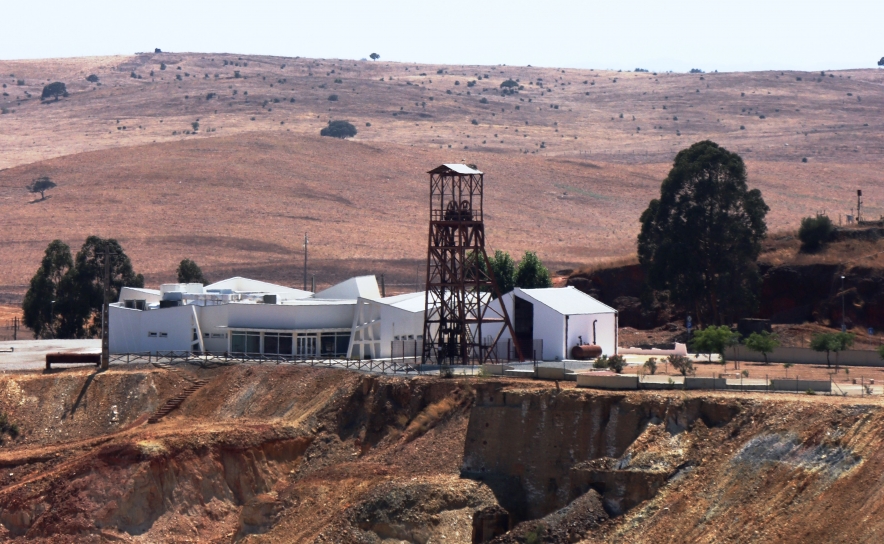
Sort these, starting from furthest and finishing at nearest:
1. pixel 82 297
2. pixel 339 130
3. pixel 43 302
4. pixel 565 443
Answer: pixel 339 130
pixel 43 302
pixel 82 297
pixel 565 443

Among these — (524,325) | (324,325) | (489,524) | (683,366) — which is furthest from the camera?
(324,325)

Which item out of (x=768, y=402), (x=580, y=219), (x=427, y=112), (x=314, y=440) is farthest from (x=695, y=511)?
(x=427, y=112)

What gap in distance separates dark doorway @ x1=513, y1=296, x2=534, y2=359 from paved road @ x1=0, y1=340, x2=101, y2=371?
71.8 ft

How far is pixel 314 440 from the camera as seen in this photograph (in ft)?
181

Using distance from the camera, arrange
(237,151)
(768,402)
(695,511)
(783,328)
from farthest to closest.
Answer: (237,151)
(783,328)
(768,402)
(695,511)

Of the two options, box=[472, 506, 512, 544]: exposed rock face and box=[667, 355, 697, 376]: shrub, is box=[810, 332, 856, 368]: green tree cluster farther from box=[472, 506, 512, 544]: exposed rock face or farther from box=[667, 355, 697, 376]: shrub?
box=[472, 506, 512, 544]: exposed rock face

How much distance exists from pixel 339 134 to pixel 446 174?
11455 cm

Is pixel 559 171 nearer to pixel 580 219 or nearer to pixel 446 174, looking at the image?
pixel 580 219

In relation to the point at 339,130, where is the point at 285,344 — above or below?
below

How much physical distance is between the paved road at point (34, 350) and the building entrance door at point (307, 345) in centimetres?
1192

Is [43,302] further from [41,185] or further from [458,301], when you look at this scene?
[41,185]

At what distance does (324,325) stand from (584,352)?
1259cm

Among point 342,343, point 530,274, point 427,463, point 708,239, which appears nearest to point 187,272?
point 530,274

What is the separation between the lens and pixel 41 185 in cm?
14012
